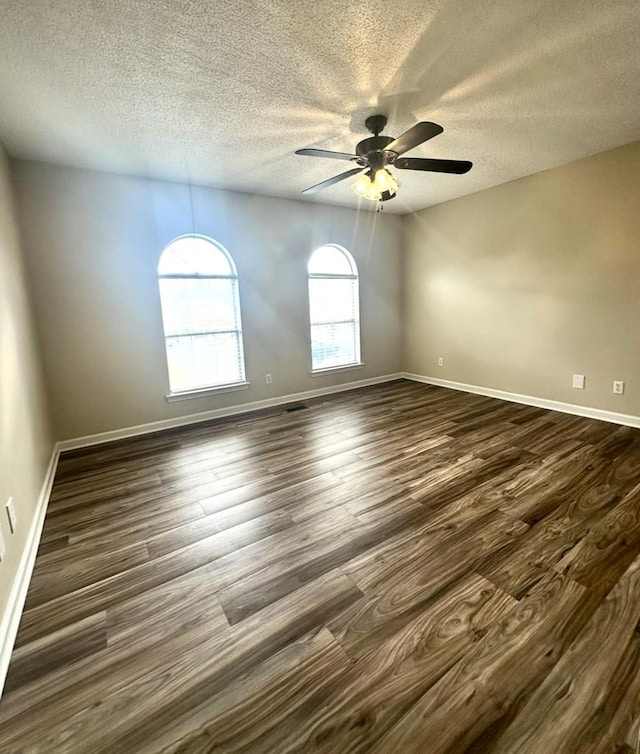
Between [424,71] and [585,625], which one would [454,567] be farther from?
[424,71]

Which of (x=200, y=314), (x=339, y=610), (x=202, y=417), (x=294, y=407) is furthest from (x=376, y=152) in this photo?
(x=202, y=417)

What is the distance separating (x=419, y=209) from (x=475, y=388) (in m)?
2.80

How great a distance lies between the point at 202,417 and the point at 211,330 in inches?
41.6

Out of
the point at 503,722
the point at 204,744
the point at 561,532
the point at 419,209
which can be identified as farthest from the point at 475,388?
the point at 204,744

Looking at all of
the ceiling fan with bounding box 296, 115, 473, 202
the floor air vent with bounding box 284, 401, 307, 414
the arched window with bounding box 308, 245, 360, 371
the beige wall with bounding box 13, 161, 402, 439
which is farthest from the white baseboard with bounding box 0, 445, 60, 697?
the arched window with bounding box 308, 245, 360, 371

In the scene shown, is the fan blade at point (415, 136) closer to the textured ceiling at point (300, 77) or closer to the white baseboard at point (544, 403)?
the textured ceiling at point (300, 77)

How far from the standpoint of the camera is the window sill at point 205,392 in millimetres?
3943

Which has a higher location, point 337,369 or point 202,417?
point 337,369

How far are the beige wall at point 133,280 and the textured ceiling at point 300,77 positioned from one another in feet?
1.23

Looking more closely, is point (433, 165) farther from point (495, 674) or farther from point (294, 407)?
point (294, 407)

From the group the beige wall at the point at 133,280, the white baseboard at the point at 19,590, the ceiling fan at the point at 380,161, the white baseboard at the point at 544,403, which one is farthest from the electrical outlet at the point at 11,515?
the white baseboard at the point at 544,403

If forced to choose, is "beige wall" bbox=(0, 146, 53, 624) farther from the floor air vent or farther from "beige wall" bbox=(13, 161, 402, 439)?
the floor air vent

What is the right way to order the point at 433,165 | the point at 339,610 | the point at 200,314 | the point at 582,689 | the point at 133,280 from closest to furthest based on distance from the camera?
the point at 582,689, the point at 339,610, the point at 433,165, the point at 133,280, the point at 200,314

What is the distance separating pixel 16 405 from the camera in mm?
2105
